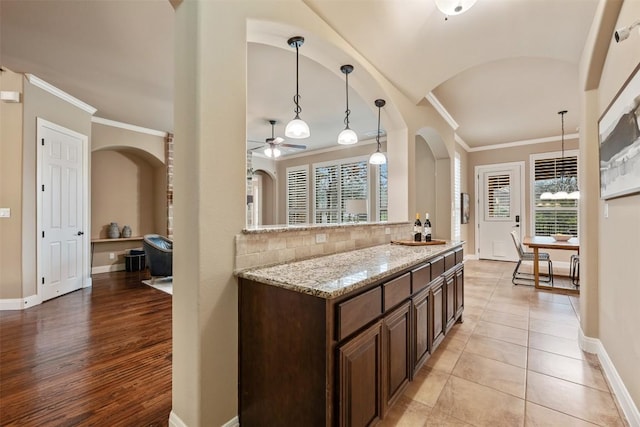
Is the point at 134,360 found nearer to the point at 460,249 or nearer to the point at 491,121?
the point at 460,249

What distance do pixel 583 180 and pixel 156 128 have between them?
685 centimetres

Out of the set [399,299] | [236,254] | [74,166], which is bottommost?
[399,299]

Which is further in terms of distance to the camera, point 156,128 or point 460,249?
point 156,128

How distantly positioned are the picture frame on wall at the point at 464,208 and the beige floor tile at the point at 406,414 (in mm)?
5959

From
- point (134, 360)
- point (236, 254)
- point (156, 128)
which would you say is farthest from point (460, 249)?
point (156, 128)

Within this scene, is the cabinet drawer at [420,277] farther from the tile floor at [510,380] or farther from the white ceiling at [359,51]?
the white ceiling at [359,51]

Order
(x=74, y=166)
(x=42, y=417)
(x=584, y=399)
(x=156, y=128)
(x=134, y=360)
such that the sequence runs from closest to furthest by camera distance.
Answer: (x=42, y=417) < (x=584, y=399) < (x=134, y=360) < (x=74, y=166) < (x=156, y=128)

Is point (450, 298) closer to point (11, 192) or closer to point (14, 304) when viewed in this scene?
point (14, 304)

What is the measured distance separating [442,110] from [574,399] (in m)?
4.04

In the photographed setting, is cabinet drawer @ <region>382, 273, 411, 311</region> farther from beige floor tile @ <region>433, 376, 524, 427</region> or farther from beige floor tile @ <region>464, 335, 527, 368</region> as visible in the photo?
beige floor tile @ <region>464, 335, 527, 368</region>

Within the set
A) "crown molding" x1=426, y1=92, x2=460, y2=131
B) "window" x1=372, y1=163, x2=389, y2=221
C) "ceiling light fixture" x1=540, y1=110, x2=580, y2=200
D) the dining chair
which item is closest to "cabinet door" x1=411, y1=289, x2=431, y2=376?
"crown molding" x1=426, y1=92, x2=460, y2=131

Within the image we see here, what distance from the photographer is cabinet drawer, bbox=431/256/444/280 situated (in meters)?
2.31

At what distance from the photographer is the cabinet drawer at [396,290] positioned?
5.36 ft

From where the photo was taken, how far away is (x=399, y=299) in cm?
177
